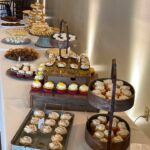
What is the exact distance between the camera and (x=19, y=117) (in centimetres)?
132

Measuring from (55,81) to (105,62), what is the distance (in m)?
1.38

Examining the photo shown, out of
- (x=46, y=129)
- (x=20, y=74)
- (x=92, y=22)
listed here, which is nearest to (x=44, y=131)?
(x=46, y=129)

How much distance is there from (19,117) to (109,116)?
47cm

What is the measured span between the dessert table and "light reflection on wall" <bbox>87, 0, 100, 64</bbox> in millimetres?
1406

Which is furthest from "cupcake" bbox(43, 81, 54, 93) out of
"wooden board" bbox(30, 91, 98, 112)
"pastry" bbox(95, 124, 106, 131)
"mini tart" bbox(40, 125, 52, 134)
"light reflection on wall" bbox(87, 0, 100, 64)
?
"light reflection on wall" bbox(87, 0, 100, 64)

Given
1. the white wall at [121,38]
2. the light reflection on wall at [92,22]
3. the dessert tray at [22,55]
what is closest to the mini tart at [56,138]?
the white wall at [121,38]

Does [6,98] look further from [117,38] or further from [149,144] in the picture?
[117,38]

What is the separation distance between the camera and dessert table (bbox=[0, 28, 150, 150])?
1.14 meters

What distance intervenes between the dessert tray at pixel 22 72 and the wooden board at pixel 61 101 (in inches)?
16.1

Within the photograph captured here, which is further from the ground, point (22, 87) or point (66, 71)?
point (66, 71)

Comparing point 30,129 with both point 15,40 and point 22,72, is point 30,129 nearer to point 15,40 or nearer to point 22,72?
point 22,72

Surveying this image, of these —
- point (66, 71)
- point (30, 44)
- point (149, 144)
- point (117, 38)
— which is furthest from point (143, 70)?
point (30, 44)

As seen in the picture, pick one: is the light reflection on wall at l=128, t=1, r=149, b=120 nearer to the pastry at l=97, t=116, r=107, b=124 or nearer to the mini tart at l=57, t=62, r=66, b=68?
the mini tart at l=57, t=62, r=66, b=68

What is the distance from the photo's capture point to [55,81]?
146cm
